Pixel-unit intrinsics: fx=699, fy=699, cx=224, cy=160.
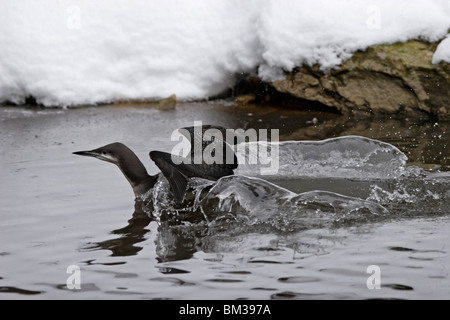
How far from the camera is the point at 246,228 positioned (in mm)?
5332

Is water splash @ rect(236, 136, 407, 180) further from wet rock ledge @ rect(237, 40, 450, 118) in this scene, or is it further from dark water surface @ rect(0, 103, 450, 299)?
wet rock ledge @ rect(237, 40, 450, 118)

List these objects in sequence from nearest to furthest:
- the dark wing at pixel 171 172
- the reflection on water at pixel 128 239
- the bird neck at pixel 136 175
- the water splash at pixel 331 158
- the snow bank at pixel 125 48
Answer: the reflection on water at pixel 128 239, the dark wing at pixel 171 172, the bird neck at pixel 136 175, the water splash at pixel 331 158, the snow bank at pixel 125 48

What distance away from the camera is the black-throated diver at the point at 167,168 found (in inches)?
233

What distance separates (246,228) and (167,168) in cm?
101

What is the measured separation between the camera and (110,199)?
628 centimetres

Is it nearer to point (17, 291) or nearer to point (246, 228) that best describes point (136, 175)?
point (246, 228)

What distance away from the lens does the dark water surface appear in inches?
167

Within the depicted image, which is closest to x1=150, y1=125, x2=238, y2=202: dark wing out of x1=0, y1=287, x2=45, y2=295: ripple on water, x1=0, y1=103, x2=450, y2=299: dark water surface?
x1=0, y1=103, x2=450, y2=299: dark water surface

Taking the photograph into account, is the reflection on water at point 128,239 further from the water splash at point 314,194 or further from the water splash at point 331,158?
the water splash at point 331,158

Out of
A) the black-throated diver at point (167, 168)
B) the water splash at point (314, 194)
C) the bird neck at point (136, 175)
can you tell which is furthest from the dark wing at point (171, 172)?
the bird neck at point (136, 175)

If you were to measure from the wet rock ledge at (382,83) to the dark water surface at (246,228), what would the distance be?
1.88 feet

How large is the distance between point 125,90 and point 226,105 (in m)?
1.52

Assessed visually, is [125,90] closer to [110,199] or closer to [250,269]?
[110,199]
